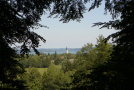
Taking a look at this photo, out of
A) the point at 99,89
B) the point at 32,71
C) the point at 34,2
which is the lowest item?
the point at 32,71

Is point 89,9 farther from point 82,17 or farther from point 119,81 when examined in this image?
point 119,81

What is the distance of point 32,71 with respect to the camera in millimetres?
42688

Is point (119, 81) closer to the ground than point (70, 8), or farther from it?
closer to the ground

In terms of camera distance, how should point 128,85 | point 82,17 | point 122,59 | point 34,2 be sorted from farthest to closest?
point 82,17
point 34,2
point 122,59
point 128,85

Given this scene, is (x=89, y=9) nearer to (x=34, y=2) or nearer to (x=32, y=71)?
(x=34, y=2)

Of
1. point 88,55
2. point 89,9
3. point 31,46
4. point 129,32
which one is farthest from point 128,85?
point 88,55

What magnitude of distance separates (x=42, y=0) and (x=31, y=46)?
1686mm

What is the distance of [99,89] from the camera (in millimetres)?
3377

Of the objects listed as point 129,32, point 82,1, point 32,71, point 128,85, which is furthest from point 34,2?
point 32,71

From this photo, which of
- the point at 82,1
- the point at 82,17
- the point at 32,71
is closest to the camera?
the point at 82,1

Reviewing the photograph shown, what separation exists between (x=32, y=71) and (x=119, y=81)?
141 feet

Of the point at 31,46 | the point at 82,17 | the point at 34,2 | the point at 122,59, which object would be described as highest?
the point at 34,2

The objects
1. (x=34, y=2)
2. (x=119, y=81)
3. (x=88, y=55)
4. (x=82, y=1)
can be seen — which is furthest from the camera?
(x=88, y=55)

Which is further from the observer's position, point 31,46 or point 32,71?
point 32,71
